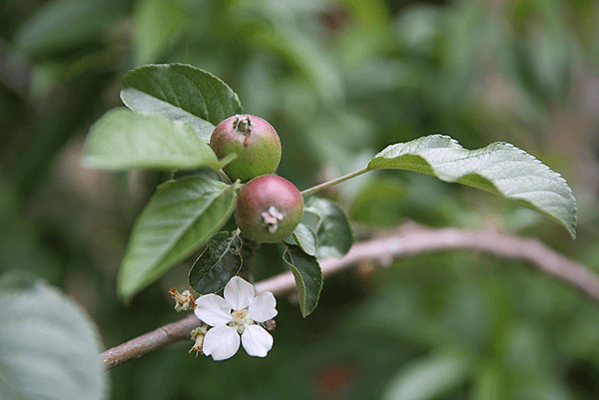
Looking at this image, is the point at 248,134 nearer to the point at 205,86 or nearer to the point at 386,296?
the point at 205,86

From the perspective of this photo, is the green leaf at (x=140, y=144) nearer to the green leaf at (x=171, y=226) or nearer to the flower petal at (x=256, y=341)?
the green leaf at (x=171, y=226)

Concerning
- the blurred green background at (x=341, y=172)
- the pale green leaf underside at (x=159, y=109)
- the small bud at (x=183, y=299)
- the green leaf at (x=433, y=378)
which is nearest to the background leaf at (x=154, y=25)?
the blurred green background at (x=341, y=172)

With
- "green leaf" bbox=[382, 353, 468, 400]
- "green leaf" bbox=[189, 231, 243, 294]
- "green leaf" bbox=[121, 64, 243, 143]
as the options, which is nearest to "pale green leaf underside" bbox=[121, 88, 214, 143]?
"green leaf" bbox=[121, 64, 243, 143]

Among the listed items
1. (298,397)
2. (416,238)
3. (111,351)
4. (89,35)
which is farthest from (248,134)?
(298,397)

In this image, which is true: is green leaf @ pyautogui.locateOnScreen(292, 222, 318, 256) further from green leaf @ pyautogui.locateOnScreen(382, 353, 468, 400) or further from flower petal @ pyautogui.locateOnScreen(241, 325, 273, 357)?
green leaf @ pyautogui.locateOnScreen(382, 353, 468, 400)

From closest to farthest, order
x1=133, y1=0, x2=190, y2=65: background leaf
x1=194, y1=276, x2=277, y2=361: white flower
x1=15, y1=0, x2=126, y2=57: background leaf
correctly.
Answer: x1=194, y1=276, x2=277, y2=361: white flower, x1=133, y1=0, x2=190, y2=65: background leaf, x1=15, y1=0, x2=126, y2=57: background leaf

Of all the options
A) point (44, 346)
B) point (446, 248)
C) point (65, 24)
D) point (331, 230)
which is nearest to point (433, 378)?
point (446, 248)
